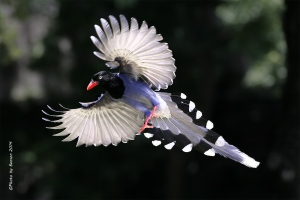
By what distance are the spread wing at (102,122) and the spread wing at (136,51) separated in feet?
0.84

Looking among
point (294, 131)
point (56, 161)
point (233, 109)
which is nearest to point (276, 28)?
point (294, 131)

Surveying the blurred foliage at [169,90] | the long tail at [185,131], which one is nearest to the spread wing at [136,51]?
the long tail at [185,131]

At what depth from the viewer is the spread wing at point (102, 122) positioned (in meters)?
3.41

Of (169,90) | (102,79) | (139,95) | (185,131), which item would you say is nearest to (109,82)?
(102,79)

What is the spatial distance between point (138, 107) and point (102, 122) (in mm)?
297

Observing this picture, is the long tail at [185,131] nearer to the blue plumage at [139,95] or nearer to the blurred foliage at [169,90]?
the blue plumage at [139,95]

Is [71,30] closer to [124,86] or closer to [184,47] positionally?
[184,47]

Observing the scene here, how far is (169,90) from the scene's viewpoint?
7512mm

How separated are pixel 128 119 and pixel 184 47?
383 centimetres

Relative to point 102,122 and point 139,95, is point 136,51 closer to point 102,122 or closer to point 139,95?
point 139,95

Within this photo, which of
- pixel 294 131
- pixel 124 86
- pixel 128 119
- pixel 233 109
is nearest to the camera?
pixel 124 86

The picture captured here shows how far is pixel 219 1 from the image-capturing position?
7.57 m

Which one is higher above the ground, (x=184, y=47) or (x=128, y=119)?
(x=184, y=47)

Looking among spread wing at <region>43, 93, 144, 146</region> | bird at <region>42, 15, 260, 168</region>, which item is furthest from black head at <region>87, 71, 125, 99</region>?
spread wing at <region>43, 93, 144, 146</region>
